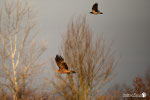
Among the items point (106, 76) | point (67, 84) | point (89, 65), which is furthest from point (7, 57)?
point (106, 76)

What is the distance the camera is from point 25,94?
786 centimetres

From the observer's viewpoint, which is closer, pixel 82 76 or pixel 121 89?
pixel 82 76

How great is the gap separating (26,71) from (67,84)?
1.63 metres

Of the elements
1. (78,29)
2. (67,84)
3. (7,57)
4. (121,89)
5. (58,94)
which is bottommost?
(121,89)

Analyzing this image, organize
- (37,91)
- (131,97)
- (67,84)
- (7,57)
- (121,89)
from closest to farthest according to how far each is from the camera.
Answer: (7,57)
(67,84)
(37,91)
(131,97)
(121,89)

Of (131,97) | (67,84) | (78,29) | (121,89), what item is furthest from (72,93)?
(121,89)

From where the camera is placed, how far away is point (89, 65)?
743cm

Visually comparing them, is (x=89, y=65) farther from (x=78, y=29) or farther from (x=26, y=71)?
(x=26, y=71)

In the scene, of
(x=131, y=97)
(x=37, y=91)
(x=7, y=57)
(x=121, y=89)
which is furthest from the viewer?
(x=121, y=89)

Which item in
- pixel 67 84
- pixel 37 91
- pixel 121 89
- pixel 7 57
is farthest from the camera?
pixel 121 89

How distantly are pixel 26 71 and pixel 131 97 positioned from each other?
264 inches

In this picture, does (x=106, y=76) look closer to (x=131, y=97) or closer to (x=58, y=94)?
(x=58, y=94)

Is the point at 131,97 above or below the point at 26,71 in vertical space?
below

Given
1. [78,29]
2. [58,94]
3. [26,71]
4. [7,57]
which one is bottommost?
[58,94]
